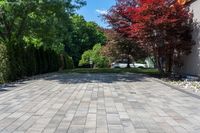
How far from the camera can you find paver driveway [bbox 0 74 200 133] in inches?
245

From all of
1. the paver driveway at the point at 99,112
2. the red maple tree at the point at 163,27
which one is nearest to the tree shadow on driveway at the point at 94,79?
the red maple tree at the point at 163,27

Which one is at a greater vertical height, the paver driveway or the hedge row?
the hedge row

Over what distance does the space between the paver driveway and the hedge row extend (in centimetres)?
495

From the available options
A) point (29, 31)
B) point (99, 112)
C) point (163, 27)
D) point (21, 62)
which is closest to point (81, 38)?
point (29, 31)

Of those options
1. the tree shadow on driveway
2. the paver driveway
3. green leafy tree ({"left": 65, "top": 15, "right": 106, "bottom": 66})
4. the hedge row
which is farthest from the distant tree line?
green leafy tree ({"left": 65, "top": 15, "right": 106, "bottom": 66})

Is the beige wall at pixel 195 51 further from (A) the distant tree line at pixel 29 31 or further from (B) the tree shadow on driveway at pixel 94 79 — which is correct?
(A) the distant tree line at pixel 29 31

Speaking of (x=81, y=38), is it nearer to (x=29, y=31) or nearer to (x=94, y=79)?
(x=29, y=31)

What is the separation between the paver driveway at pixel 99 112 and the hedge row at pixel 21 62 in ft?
16.2

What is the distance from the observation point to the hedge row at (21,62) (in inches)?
623

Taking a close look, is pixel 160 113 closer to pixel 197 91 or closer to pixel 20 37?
pixel 197 91

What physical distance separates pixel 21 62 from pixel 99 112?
10780 mm

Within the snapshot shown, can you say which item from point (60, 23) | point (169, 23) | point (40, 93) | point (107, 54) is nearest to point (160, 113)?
point (40, 93)

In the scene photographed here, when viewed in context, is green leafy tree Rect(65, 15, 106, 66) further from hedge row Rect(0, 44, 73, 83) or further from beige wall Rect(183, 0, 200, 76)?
beige wall Rect(183, 0, 200, 76)

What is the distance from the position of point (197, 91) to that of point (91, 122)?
5573 millimetres
